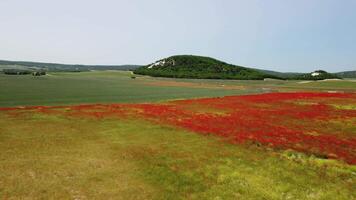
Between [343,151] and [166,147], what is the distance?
558 inches

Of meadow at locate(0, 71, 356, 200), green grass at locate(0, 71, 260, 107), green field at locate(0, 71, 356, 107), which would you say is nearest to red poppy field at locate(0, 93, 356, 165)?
meadow at locate(0, 71, 356, 200)

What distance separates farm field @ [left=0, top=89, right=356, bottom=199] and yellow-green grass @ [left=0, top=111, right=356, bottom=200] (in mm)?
53

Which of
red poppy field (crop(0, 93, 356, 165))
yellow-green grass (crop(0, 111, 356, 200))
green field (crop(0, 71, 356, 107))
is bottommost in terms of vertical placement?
green field (crop(0, 71, 356, 107))

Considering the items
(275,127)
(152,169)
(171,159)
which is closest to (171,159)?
(171,159)

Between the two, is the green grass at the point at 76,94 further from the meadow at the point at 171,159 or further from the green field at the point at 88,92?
the meadow at the point at 171,159

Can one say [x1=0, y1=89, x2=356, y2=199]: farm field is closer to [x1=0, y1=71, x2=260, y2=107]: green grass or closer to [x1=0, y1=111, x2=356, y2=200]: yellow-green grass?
[x1=0, y1=111, x2=356, y2=200]: yellow-green grass

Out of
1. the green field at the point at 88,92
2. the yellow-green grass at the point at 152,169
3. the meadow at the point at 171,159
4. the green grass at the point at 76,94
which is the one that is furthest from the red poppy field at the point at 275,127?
the green field at the point at 88,92

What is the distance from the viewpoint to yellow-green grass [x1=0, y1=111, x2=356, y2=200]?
16.1 m

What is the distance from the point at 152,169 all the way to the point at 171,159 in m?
A: 2.54

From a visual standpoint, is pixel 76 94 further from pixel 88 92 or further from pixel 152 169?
pixel 152 169

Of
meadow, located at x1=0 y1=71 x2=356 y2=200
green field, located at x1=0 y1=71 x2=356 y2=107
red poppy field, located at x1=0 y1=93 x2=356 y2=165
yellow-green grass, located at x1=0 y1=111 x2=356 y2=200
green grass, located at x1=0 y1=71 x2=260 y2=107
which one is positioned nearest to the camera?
yellow-green grass, located at x1=0 y1=111 x2=356 y2=200

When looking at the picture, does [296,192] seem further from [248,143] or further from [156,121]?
[156,121]

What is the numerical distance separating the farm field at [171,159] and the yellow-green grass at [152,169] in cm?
5

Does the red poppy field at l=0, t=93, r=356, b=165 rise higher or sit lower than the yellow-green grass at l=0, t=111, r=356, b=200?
higher
